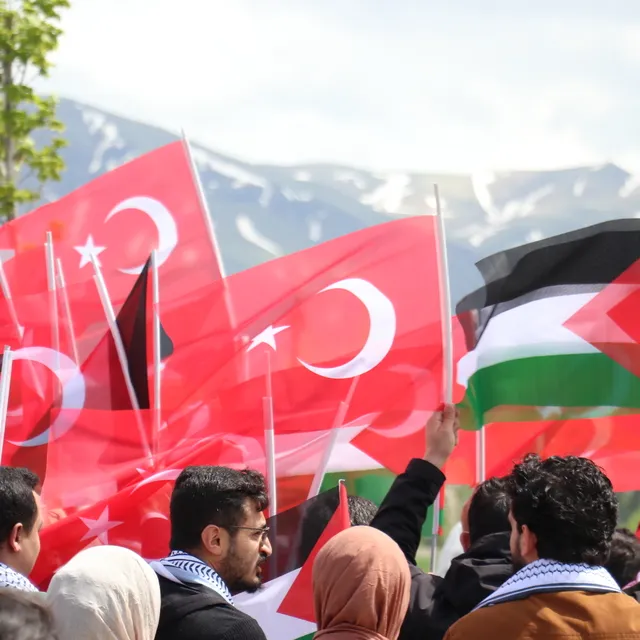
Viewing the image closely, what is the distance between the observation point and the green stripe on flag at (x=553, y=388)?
560 centimetres

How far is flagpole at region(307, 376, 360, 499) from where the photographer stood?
18.3 ft

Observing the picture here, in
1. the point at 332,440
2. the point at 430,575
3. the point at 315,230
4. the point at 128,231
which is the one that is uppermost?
the point at 315,230

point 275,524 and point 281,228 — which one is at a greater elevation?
point 281,228

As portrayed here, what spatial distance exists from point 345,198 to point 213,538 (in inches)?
2000

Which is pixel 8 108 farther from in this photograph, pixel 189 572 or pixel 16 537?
pixel 189 572

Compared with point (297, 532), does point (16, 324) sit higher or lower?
higher

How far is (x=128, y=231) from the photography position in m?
9.44

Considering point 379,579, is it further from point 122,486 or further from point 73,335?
point 73,335

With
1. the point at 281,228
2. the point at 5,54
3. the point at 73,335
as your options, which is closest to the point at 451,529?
the point at 73,335

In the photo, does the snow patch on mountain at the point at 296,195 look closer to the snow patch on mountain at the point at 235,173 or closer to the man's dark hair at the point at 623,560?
the snow patch on mountain at the point at 235,173

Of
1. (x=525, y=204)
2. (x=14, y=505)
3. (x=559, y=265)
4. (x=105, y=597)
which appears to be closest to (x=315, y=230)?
(x=525, y=204)

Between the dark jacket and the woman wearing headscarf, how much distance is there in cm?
27

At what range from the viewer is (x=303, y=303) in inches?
257

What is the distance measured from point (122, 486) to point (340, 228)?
46910 millimetres
